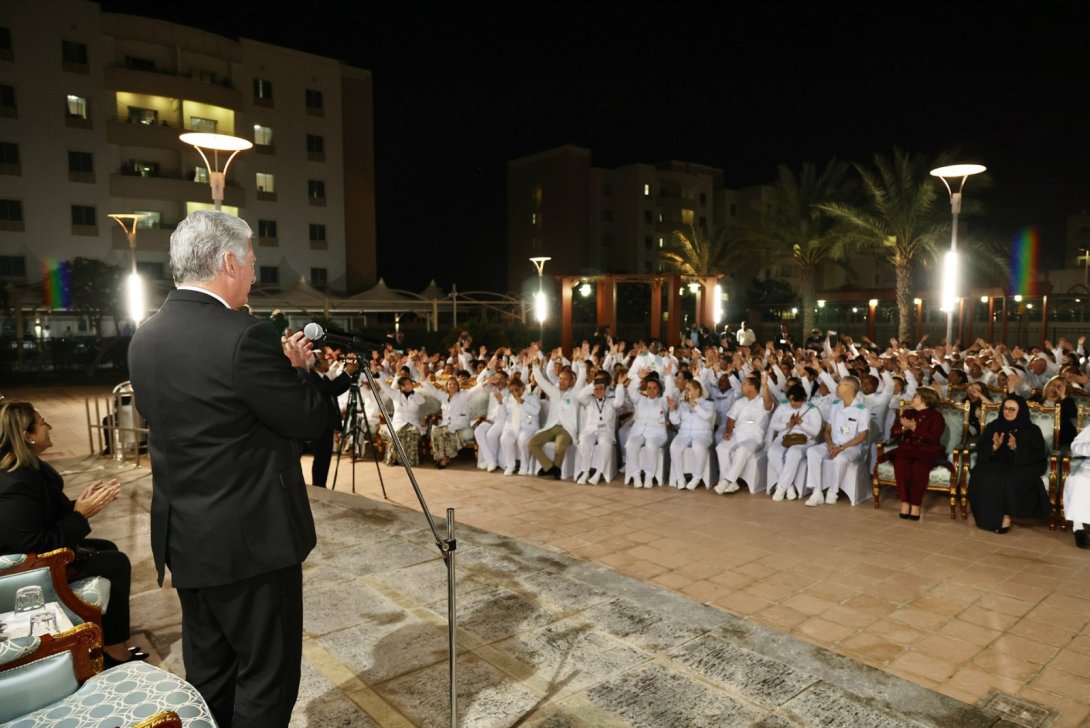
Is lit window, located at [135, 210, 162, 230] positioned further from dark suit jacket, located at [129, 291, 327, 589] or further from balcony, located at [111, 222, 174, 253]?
dark suit jacket, located at [129, 291, 327, 589]

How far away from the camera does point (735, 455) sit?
8539mm

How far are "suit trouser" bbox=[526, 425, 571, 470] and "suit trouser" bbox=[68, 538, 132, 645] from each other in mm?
5998

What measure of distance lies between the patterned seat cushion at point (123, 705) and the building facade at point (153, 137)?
30508mm

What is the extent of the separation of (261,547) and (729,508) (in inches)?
253

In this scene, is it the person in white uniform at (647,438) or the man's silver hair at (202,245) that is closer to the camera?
the man's silver hair at (202,245)

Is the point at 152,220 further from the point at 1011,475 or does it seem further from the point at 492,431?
the point at 1011,475

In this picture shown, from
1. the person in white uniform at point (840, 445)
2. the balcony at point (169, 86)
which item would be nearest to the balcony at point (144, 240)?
the balcony at point (169, 86)


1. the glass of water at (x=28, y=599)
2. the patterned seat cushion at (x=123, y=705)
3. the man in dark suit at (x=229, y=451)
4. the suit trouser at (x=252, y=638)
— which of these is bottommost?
the patterned seat cushion at (x=123, y=705)

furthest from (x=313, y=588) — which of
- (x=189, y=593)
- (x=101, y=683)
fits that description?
(x=189, y=593)

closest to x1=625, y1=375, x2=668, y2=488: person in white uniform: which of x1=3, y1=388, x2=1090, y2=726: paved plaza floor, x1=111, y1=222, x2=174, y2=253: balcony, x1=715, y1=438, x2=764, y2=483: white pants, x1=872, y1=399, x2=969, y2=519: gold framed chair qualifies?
x1=715, y1=438, x2=764, y2=483: white pants

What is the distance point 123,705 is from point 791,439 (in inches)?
287

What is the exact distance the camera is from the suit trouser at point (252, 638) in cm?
213

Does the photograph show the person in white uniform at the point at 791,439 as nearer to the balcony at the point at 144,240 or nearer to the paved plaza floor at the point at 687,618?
the paved plaza floor at the point at 687,618

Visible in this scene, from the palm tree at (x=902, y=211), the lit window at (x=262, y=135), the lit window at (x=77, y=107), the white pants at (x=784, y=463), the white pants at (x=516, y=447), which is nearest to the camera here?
the white pants at (x=784, y=463)
